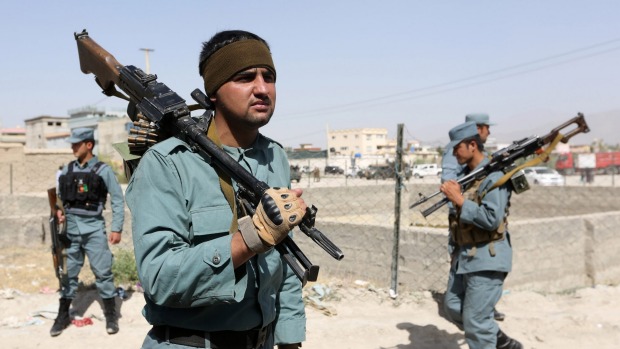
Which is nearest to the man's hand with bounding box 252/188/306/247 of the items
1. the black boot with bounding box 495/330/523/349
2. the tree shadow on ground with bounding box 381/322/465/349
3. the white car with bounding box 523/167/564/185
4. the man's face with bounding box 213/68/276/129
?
the man's face with bounding box 213/68/276/129

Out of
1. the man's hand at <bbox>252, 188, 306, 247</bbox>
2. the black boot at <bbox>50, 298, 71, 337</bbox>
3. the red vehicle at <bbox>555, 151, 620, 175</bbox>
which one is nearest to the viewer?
the man's hand at <bbox>252, 188, 306, 247</bbox>

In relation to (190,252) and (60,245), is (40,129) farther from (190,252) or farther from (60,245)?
(190,252)

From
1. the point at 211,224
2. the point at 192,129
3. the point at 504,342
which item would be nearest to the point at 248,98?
the point at 192,129

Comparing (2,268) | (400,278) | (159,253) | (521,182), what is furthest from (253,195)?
(2,268)

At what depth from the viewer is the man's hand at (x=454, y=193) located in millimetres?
3832

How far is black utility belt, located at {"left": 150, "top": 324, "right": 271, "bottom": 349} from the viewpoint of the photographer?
167 centimetres

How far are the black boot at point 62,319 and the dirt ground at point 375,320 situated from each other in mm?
60

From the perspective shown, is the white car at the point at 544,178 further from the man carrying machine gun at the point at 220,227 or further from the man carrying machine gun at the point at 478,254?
the man carrying machine gun at the point at 220,227

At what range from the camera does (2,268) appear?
736 centimetres

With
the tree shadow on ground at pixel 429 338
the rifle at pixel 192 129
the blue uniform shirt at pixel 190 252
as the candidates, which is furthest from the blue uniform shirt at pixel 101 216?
the blue uniform shirt at pixel 190 252

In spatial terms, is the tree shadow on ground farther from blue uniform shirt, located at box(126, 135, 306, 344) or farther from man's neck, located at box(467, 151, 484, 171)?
blue uniform shirt, located at box(126, 135, 306, 344)

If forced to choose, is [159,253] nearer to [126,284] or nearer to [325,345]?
[325,345]

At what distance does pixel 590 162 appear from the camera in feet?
120

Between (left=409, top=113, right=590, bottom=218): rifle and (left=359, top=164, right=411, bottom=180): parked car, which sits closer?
(left=409, top=113, right=590, bottom=218): rifle
